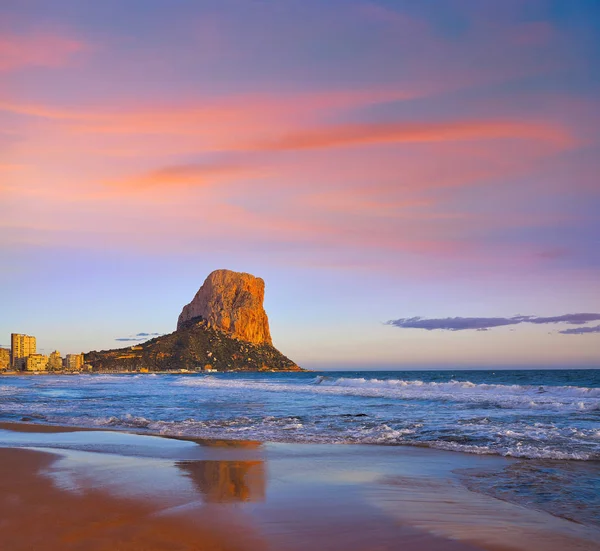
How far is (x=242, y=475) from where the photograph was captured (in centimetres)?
855

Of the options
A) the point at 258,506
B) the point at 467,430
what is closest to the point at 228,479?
the point at 258,506

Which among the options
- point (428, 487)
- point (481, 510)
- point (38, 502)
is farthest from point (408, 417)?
point (38, 502)

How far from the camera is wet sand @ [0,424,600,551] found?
17.3 ft

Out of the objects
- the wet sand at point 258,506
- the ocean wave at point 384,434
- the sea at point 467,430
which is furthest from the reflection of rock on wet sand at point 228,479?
the ocean wave at point 384,434

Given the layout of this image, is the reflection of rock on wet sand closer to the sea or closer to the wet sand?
the wet sand

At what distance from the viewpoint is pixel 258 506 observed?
6531 mm

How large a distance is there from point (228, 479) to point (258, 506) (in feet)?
6.01

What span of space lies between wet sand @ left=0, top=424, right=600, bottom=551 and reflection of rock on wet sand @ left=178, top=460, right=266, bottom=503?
0.06 feet

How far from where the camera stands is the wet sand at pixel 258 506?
208 inches

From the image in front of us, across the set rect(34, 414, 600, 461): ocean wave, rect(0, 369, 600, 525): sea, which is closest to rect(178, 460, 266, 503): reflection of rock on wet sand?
rect(0, 369, 600, 525): sea

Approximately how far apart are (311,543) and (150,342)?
200770 mm

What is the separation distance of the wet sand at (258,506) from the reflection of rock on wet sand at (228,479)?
0.7 inches

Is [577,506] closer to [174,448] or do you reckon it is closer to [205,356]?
[174,448]

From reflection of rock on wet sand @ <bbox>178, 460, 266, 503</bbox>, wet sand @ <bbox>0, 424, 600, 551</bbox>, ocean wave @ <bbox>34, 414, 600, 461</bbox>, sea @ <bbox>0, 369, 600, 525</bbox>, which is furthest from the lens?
ocean wave @ <bbox>34, 414, 600, 461</bbox>
